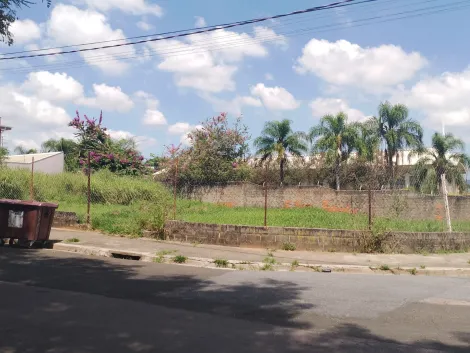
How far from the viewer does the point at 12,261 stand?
9.48m

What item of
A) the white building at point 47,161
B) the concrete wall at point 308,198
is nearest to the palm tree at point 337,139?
the concrete wall at point 308,198

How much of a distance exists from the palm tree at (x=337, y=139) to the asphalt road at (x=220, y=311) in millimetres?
26608

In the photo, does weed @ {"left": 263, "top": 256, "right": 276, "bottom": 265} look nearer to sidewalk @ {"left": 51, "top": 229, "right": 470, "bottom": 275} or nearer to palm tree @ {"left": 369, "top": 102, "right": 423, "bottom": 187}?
sidewalk @ {"left": 51, "top": 229, "right": 470, "bottom": 275}

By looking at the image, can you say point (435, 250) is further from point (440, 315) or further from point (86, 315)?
point (86, 315)

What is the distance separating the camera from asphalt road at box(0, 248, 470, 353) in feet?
15.9

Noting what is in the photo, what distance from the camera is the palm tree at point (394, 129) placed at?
116ft

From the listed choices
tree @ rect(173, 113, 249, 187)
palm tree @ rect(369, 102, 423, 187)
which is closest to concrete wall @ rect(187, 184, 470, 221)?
tree @ rect(173, 113, 249, 187)

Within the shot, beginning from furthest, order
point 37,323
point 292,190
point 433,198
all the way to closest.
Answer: point 292,190 < point 433,198 < point 37,323

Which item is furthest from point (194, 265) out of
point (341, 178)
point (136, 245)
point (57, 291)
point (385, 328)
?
point (341, 178)

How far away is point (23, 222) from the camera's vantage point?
11406mm

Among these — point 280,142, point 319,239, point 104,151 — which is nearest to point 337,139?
point 280,142

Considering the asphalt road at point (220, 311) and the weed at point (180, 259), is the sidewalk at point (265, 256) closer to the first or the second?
the weed at point (180, 259)

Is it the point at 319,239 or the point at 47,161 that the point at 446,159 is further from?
the point at 47,161

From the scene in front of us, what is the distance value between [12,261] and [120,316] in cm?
491
